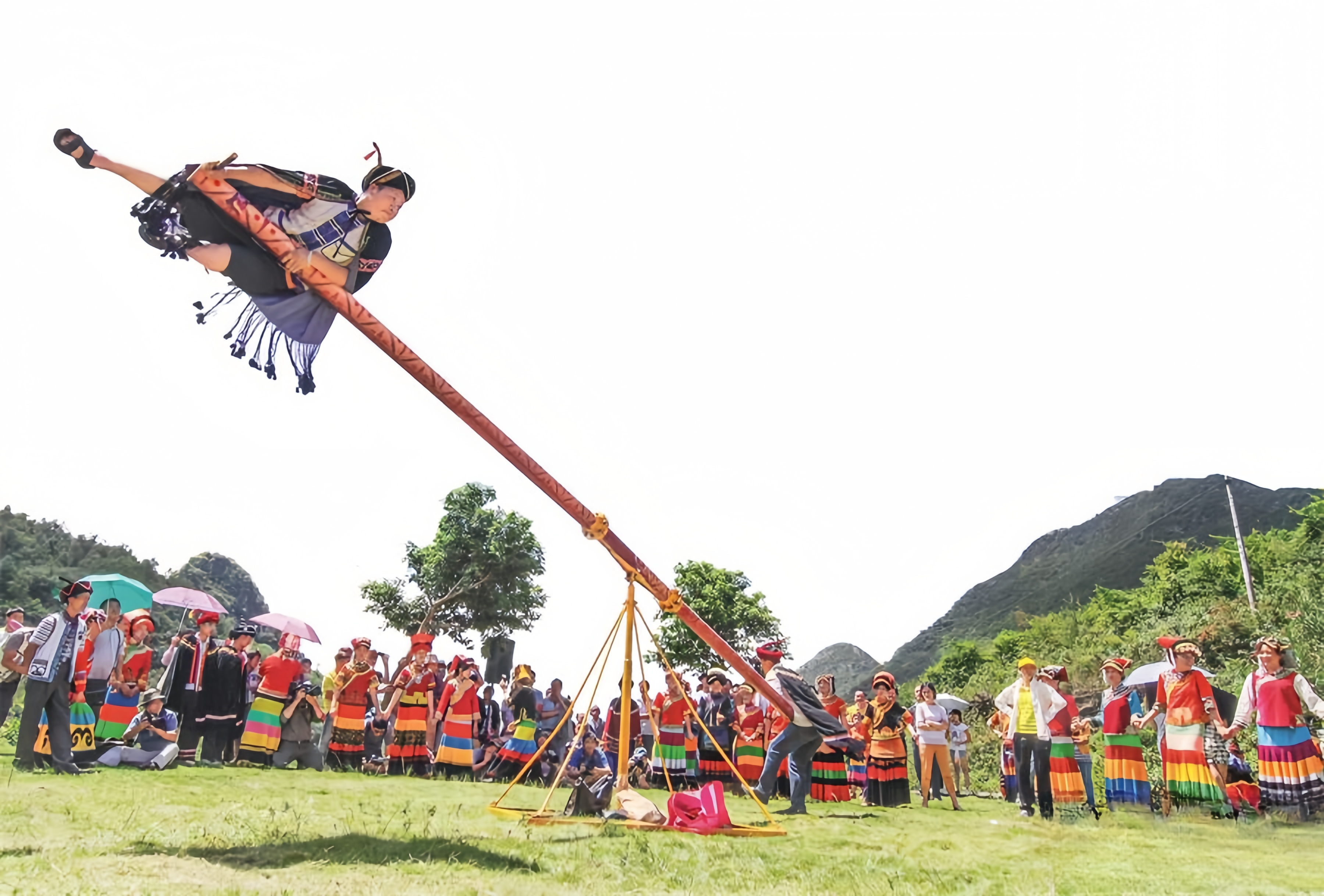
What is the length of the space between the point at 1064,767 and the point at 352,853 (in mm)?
7818

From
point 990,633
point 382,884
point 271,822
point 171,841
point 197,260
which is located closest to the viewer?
point 382,884

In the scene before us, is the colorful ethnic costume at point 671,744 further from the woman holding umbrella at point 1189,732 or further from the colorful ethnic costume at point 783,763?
the woman holding umbrella at point 1189,732

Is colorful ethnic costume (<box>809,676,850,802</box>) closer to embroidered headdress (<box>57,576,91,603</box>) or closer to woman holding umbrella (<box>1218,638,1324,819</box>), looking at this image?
woman holding umbrella (<box>1218,638,1324,819</box>)

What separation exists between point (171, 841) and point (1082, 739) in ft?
30.0

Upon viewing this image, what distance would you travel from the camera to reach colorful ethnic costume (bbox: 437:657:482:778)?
1162cm

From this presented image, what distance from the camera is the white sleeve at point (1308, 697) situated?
8344mm

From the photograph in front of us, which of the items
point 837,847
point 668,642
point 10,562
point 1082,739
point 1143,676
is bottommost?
point 837,847

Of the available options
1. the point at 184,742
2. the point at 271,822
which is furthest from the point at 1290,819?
the point at 184,742

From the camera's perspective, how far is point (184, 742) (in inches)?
416

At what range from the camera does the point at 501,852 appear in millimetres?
5320

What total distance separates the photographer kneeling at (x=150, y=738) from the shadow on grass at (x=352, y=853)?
545 centimetres

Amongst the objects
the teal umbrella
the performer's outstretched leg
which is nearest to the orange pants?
the performer's outstretched leg

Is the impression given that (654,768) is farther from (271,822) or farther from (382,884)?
(382,884)

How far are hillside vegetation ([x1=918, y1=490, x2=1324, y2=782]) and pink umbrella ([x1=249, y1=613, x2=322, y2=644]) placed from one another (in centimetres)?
1281
